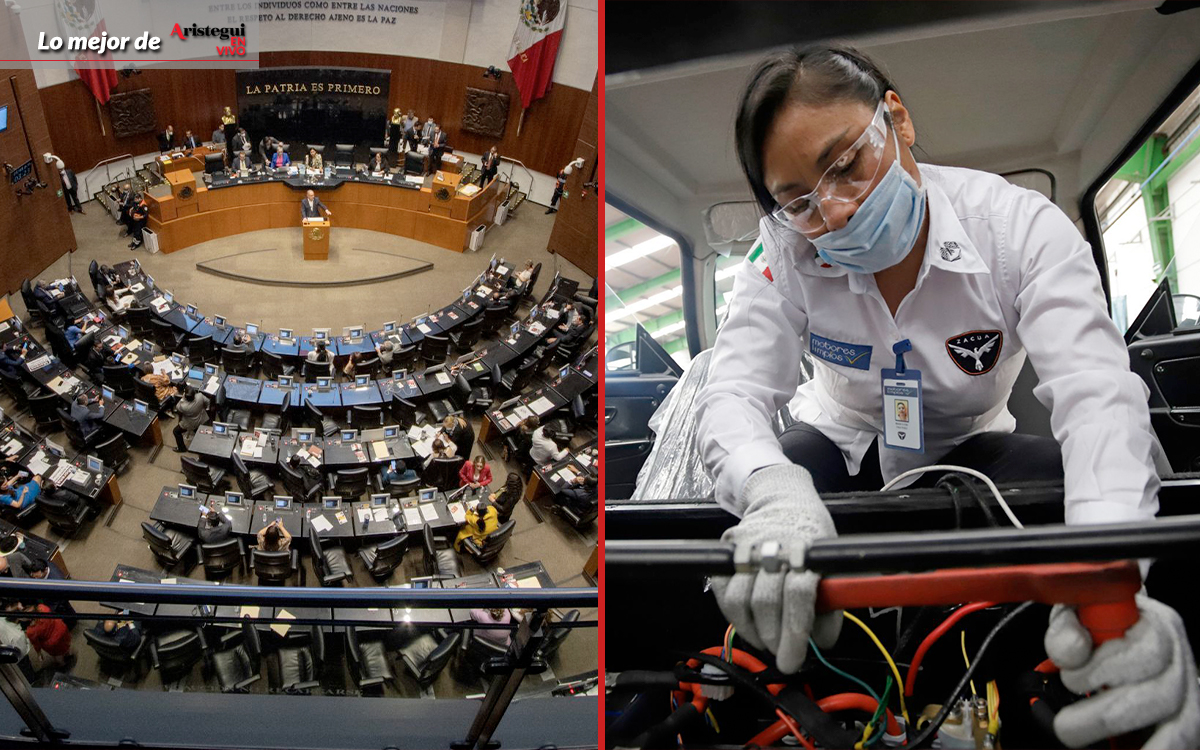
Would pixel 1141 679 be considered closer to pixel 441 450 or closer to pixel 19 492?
pixel 441 450

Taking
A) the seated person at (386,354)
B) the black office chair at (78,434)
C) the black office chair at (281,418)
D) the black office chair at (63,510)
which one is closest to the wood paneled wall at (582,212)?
the seated person at (386,354)

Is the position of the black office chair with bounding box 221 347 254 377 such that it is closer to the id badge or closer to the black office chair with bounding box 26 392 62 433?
the black office chair with bounding box 26 392 62 433

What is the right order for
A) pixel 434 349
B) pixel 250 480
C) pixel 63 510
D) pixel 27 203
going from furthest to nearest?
pixel 27 203 → pixel 434 349 → pixel 250 480 → pixel 63 510

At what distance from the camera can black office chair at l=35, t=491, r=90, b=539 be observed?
28.0 ft

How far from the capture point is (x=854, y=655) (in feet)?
5.78

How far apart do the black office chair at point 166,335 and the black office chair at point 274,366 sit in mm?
1092

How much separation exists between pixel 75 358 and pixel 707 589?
11404 mm

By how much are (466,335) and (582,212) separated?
374 cm

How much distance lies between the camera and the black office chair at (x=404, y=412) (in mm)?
10195

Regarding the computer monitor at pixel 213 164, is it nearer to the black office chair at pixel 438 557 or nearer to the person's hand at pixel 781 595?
the black office chair at pixel 438 557

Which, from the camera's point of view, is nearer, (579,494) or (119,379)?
(579,494)

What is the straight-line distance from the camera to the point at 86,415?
952 centimetres

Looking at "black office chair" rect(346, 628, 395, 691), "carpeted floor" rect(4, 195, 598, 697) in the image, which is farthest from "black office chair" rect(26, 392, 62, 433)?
"black office chair" rect(346, 628, 395, 691)

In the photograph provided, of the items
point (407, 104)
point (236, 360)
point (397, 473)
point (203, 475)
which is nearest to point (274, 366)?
point (236, 360)
